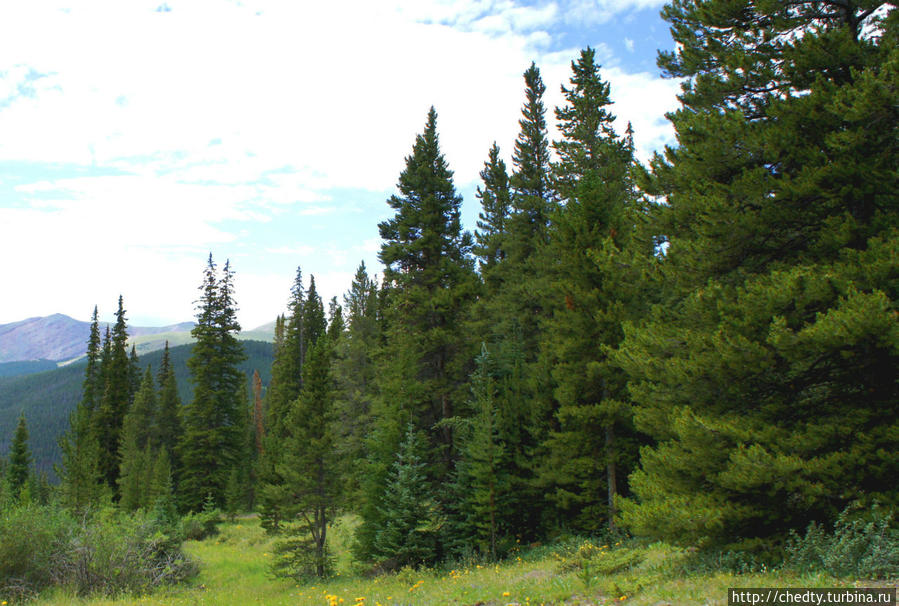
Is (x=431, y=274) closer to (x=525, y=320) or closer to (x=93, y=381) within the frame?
(x=525, y=320)

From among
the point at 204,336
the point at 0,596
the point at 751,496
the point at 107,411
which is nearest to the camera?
the point at 751,496

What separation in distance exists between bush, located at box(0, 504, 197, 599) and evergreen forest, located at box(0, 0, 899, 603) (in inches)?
8.7

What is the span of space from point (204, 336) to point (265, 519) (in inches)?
598

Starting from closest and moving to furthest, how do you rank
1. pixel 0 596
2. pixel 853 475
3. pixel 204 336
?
pixel 853 475 < pixel 0 596 < pixel 204 336

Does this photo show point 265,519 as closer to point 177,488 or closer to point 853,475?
point 177,488

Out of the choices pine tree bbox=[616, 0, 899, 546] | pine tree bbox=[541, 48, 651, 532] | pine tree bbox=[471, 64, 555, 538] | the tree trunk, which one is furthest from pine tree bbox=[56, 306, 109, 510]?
pine tree bbox=[616, 0, 899, 546]

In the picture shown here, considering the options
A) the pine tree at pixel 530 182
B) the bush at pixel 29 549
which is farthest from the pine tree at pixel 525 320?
the bush at pixel 29 549

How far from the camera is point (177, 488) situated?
3981 centimetres

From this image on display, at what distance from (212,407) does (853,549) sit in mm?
38948

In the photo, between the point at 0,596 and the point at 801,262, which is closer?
the point at 801,262

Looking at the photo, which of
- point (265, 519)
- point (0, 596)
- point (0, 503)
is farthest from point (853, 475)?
point (265, 519)

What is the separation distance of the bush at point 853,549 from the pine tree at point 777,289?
45 centimetres

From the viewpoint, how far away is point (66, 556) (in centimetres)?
1534

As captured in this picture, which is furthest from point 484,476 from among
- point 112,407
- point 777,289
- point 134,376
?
point 134,376
